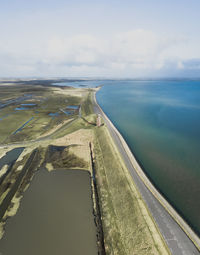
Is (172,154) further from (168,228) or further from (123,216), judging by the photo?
(123,216)

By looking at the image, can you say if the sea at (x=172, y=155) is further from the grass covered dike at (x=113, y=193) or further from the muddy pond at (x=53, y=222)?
the muddy pond at (x=53, y=222)

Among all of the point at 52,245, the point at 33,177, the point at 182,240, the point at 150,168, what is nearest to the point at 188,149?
the point at 150,168

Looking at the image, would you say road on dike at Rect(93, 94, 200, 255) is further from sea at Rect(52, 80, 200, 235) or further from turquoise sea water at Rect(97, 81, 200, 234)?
turquoise sea water at Rect(97, 81, 200, 234)

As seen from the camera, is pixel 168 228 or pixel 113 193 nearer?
pixel 168 228

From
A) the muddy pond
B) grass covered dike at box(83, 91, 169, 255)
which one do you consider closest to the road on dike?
grass covered dike at box(83, 91, 169, 255)

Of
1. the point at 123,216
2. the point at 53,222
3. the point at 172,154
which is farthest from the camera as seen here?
the point at 172,154

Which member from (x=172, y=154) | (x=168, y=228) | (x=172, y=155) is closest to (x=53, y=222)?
(x=168, y=228)

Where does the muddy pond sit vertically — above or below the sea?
below

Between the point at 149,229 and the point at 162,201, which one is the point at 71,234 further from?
the point at 162,201

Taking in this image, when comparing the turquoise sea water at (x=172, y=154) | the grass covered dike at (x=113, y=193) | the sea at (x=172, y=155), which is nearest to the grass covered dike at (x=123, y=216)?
the grass covered dike at (x=113, y=193)
